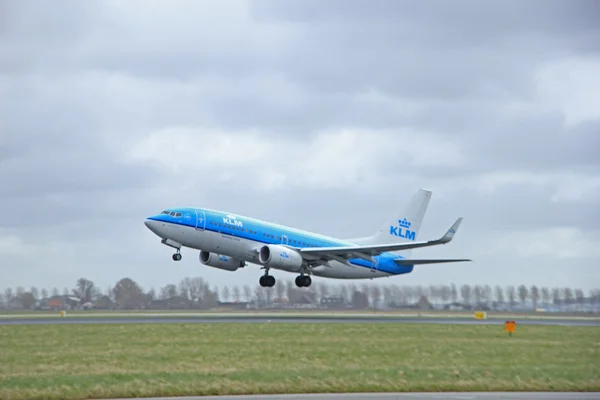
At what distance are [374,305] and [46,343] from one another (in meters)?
53.3

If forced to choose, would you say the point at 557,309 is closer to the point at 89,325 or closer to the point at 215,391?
the point at 89,325

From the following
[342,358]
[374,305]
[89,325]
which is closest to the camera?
[342,358]

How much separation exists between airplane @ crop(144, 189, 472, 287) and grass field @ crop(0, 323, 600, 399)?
10.5 metres

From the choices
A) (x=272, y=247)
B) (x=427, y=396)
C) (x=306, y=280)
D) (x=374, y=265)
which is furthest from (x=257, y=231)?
(x=427, y=396)

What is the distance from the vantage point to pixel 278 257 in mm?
59469

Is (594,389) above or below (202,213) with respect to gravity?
below

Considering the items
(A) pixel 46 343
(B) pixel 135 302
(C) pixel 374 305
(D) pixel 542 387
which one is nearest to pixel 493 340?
(D) pixel 542 387

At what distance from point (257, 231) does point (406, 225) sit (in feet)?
62.3

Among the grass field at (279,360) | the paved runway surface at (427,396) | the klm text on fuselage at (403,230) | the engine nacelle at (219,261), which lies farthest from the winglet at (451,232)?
the paved runway surface at (427,396)

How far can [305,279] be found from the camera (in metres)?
65.7

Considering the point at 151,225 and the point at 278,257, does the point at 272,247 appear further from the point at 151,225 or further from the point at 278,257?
the point at 151,225

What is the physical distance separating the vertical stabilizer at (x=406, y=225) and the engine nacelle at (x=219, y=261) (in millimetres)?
11370

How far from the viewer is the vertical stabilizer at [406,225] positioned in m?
73.1

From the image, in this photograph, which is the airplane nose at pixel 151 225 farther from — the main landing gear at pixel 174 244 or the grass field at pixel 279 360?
the grass field at pixel 279 360
